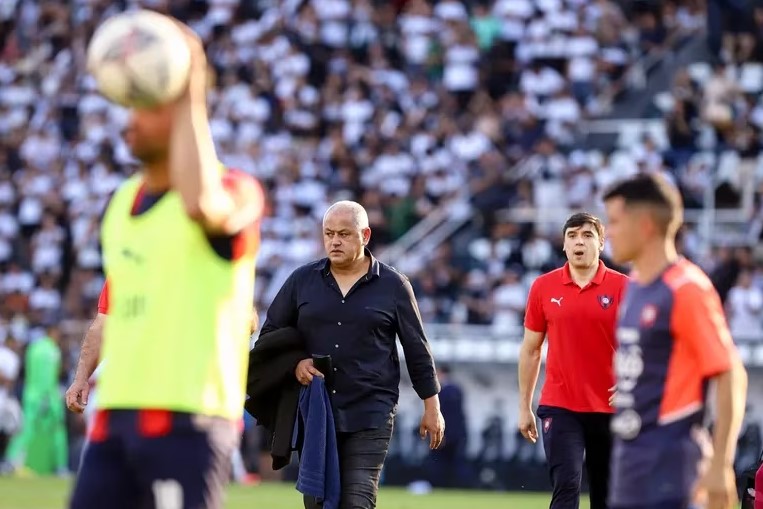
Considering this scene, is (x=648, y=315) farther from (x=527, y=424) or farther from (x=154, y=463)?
(x=527, y=424)

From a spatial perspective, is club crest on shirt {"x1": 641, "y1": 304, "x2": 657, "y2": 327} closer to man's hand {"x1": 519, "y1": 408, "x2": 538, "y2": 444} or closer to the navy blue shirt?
the navy blue shirt

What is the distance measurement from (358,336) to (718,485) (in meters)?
4.33

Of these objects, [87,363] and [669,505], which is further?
[87,363]

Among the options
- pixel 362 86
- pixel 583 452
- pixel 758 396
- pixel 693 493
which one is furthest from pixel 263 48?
pixel 693 493

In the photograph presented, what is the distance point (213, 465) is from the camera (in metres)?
5.66

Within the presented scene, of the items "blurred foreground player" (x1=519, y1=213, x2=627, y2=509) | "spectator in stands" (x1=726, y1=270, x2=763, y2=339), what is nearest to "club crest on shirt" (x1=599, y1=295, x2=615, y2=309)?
"blurred foreground player" (x1=519, y1=213, x2=627, y2=509)

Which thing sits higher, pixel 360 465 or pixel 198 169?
pixel 198 169

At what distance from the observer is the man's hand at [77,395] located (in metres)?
9.40

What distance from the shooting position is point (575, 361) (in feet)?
35.2

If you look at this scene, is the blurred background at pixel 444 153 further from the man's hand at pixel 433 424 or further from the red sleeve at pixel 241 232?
the red sleeve at pixel 241 232

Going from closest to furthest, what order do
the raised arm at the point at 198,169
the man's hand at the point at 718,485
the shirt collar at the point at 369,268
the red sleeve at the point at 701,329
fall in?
the raised arm at the point at 198,169 → the man's hand at the point at 718,485 → the red sleeve at the point at 701,329 → the shirt collar at the point at 369,268

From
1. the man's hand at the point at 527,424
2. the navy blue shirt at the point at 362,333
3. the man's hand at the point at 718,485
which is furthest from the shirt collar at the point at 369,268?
the man's hand at the point at 718,485

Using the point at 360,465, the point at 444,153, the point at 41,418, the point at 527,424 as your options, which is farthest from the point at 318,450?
the point at 444,153

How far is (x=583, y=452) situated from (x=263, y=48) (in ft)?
71.4
